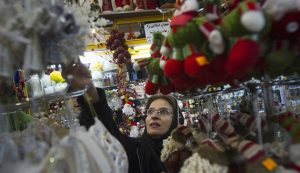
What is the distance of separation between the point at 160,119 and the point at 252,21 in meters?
1.03

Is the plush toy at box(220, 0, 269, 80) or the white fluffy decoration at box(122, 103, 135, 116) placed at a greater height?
the plush toy at box(220, 0, 269, 80)

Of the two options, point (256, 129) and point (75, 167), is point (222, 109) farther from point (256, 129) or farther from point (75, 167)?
point (75, 167)

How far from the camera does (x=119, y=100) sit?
267 cm

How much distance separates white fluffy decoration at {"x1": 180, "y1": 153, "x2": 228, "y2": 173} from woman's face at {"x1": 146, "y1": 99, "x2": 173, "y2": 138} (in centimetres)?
75

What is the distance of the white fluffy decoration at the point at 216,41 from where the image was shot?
636 mm

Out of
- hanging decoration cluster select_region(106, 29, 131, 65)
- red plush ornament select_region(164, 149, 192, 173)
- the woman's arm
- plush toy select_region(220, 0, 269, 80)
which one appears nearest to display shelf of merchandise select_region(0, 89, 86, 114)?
the woman's arm

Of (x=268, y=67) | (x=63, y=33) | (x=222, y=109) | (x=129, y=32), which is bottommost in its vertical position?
(x=222, y=109)

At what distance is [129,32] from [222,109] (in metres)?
2.04

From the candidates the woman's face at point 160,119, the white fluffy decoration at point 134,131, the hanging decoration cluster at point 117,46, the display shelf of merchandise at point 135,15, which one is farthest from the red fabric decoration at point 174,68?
the display shelf of merchandise at point 135,15

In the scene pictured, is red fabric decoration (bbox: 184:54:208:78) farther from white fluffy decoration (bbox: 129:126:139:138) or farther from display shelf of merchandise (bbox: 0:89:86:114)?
white fluffy decoration (bbox: 129:126:139:138)

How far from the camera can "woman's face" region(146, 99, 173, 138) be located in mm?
1555

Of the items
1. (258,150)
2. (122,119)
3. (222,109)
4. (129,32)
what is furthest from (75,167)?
(129,32)

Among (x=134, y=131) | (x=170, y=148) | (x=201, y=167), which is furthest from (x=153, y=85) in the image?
Result: (x=134, y=131)

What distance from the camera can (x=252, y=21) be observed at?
22.4 inches
